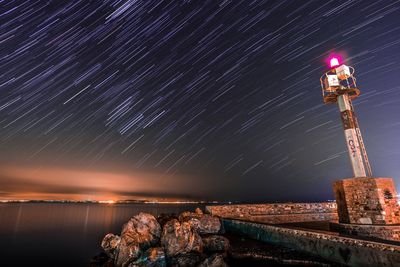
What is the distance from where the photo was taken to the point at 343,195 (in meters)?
13.2

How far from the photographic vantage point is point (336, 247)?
25.7ft

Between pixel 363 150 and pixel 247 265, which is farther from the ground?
pixel 363 150

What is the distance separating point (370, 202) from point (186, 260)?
10.4 metres

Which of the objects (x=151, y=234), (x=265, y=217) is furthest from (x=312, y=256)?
(x=265, y=217)

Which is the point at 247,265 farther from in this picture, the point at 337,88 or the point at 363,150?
the point at 337,88

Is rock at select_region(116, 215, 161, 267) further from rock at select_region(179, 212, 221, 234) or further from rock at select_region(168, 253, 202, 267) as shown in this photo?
rock at select_region(179, 212, 221, 234)

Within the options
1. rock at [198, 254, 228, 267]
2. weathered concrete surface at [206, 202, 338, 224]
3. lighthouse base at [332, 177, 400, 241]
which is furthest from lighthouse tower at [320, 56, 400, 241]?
rock at [198, 254, 228, 267]

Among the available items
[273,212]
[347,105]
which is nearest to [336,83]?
[347,105]

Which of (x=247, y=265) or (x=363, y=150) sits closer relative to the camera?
(x=247, y=265)

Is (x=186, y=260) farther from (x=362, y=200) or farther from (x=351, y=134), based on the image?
(x=351, y=134)

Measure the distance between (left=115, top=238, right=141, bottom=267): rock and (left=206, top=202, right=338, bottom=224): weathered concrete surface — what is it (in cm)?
1035

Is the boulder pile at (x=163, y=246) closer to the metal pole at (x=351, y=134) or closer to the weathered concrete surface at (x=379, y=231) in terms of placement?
the weathered concrete surface at (x=379, y=231)

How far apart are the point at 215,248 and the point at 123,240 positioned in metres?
4.45

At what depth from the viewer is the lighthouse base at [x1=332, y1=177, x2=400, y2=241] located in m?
11.6
